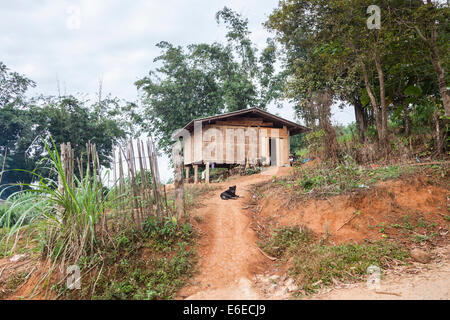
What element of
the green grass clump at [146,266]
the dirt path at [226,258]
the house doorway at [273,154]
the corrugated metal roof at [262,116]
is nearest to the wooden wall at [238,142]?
the house doorway at [273,154]

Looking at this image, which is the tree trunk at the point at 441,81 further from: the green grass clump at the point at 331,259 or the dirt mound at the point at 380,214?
the green grass clump at the point at 331,259

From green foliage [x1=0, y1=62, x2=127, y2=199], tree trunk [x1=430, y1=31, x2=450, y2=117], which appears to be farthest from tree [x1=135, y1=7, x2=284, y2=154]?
tree trunk [x1=430, y1=31, x2=450, y2=117]

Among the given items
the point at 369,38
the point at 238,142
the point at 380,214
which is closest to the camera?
the point at 380,214

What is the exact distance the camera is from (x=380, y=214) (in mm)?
4383

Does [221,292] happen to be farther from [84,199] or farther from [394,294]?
[84,199]

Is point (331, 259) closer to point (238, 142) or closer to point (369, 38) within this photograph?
point (369, 38)

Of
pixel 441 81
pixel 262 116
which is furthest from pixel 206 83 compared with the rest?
pixel 441 81

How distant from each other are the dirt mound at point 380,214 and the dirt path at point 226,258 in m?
0.81

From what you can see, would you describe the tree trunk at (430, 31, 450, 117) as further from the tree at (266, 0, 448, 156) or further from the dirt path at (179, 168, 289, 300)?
the dirt path at (179, 168, 289, 300)

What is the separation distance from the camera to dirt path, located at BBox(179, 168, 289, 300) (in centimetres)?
315

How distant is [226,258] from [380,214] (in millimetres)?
2887

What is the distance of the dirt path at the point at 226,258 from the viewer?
3.15 meters

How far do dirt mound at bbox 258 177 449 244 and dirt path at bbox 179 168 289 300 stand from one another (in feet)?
2.64
